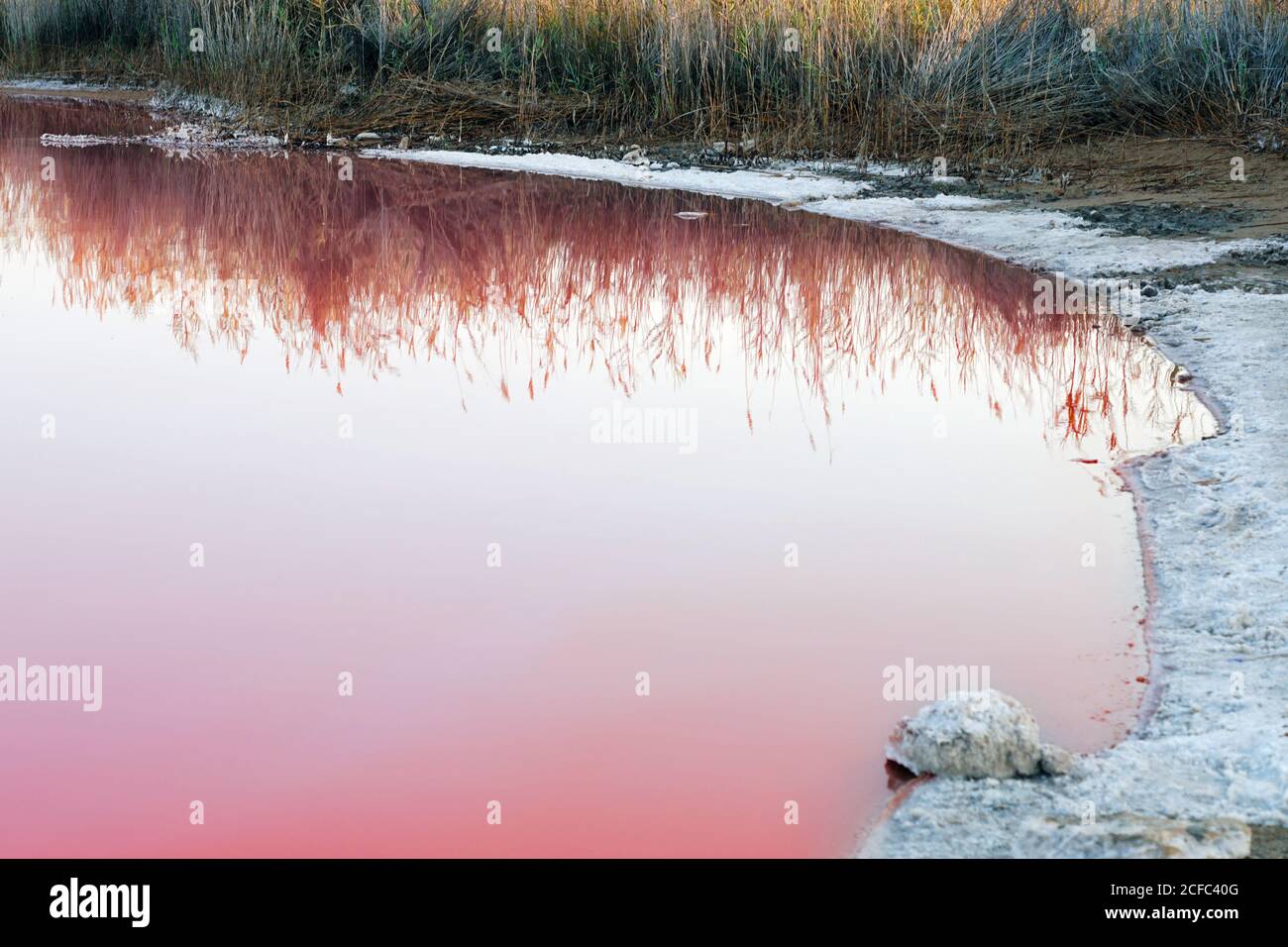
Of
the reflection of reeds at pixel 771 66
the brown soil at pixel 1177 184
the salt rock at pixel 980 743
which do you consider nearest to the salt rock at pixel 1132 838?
the salt rock at pixel 980 743

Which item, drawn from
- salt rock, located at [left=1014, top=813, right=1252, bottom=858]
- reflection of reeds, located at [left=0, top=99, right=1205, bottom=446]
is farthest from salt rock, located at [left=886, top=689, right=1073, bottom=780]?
reflection of reeds, located at [left=0, top=99, right=1205, bottom=446]

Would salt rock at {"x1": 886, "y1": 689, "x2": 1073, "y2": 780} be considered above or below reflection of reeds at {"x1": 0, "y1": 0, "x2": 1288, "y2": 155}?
below

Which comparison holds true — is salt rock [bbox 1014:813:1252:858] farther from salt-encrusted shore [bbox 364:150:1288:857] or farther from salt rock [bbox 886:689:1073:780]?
salt rock [bbox 886:689:1073:780]

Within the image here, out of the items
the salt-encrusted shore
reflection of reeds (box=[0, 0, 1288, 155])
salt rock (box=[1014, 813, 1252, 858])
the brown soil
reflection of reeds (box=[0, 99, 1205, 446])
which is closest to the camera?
salt rock (box=[1014, 813, 1252, 858])

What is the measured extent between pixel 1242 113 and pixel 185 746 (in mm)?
9246

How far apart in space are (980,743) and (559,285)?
505cm

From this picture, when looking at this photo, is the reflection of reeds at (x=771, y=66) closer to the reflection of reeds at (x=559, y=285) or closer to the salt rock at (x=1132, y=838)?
the reflection of reeds at (x=559, y=285)

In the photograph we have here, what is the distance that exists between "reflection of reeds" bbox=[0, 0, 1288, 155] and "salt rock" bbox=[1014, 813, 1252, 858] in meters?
8.57

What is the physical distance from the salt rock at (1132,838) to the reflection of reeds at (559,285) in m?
2.61

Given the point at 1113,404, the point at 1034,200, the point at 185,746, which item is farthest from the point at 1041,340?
the point at 185,746

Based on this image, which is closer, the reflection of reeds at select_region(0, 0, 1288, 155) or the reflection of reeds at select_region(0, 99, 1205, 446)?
the reflection of reeds at select_region(0, 99, 1205, 446)

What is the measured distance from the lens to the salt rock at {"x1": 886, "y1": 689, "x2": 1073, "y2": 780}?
275 cm

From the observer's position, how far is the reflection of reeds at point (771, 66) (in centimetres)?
1056

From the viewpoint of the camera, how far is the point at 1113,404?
5223 mm
